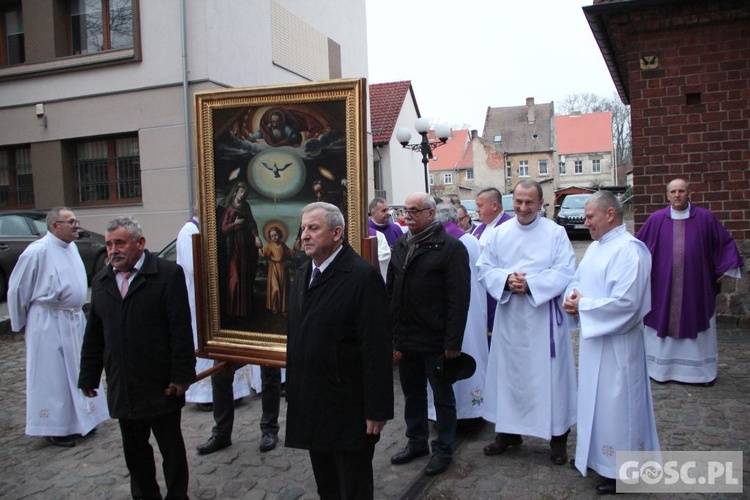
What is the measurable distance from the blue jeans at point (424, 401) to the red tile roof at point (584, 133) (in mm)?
69201

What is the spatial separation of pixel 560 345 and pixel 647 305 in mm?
833

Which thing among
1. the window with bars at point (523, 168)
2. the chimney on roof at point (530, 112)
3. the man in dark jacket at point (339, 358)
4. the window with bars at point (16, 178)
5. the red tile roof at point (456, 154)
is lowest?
the man in dark jacket at point (339, 358)

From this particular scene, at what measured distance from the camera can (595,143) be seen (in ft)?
227

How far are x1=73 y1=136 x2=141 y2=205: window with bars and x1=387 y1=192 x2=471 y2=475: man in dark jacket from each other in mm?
11038

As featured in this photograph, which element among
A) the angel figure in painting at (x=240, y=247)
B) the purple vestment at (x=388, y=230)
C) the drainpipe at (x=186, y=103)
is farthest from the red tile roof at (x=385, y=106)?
the angel figure in painting at (x=240, y=247)

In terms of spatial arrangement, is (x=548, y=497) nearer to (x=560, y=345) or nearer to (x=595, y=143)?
(x=560, y=345)

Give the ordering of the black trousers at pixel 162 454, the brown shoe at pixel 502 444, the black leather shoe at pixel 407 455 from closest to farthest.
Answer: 1. the black trousers at pixel 162 454
2. the black leather shoe at pixel 407 455
3. the brown shoe at pixel 502 444

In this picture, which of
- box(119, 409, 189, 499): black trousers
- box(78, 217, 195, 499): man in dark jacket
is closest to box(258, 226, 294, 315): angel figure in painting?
box(78, 217, 195, 499): man in dark jacket

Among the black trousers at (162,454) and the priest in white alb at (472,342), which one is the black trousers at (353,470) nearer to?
the black trousers at (162,454)

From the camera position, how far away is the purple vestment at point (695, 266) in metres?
6.55

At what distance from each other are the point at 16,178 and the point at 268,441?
13.3 meters

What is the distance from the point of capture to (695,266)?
662cm

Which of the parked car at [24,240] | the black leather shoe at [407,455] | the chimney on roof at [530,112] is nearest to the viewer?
the black leather shoe at [407,455]

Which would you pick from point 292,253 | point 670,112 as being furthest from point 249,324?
point 670,112
